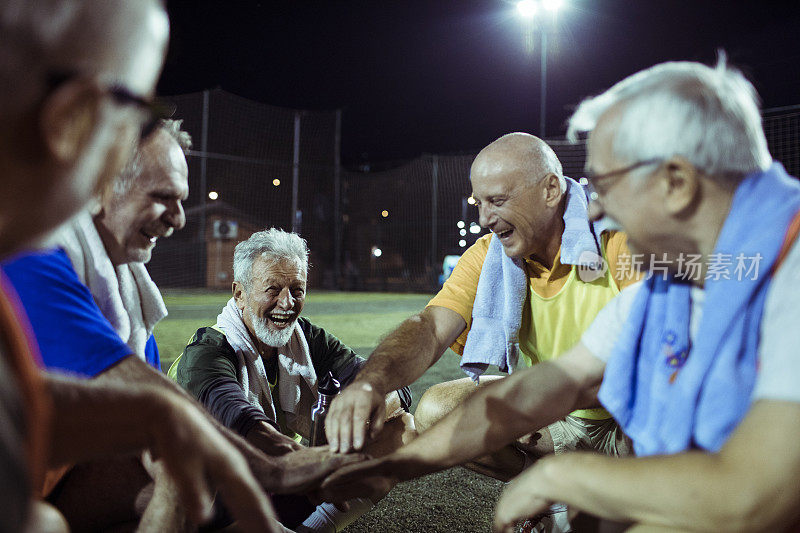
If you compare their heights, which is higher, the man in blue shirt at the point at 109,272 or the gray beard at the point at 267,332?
the man in blue shirt at the point at 109,272

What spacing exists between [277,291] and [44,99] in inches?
101

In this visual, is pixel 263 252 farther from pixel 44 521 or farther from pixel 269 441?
pixel 44 521

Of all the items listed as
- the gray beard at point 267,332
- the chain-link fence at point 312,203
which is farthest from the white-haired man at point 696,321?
the chain-link fence at point 312,203

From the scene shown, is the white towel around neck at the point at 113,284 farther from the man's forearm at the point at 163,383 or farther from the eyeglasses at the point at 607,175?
the eyeglasses at the point at 607,175

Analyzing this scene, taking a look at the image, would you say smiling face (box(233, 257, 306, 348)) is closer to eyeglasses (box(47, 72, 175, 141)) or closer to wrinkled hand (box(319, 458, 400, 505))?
wrinkled hand (box(319, 458, 400, 505))

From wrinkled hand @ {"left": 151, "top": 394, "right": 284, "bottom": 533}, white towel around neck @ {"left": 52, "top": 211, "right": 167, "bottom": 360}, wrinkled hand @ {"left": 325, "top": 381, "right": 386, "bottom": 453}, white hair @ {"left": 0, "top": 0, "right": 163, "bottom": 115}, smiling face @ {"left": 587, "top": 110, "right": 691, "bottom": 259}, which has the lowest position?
wrinkled hand @ {"left": 325, "top": 381, "right": 386, "bottom": 453}

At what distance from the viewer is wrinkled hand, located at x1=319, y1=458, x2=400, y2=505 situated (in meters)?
2.01

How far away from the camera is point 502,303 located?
3.23 meters

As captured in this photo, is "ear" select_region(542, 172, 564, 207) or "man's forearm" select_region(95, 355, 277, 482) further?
"ear" select_region(542, 172, 564, 207)

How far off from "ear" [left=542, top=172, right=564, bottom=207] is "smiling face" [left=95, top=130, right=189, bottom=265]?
1854 millimetres

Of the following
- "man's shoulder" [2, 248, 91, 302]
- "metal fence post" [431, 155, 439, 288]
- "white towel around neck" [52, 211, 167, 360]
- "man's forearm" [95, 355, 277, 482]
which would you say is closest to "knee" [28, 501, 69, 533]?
"man's forearm" [95, 355, 277, 482]

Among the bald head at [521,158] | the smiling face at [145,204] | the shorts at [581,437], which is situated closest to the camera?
the smiling face at [145,204]

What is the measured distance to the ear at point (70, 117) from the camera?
0.79m

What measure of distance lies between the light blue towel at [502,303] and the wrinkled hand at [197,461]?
2.14 meters
